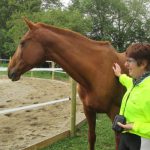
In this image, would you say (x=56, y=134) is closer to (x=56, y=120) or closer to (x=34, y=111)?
(x=56, y=120)

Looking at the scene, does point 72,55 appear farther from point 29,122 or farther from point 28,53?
point 29,122

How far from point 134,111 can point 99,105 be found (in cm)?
161

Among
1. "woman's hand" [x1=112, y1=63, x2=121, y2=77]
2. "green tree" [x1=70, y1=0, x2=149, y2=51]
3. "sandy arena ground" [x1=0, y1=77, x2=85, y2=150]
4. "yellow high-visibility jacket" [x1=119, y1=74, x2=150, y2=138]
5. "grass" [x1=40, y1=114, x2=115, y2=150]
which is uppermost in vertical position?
"green tree" [x1=70, y1=0, x2=149, y2=51]

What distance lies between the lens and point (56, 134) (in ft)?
20.6

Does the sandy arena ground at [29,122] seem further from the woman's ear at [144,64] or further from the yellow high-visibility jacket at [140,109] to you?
the woman's ear at [144,64]

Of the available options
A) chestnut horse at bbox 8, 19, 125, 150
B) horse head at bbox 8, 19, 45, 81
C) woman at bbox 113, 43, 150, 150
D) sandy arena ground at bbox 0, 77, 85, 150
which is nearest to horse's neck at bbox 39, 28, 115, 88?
chestnut horse at bbox 8, 19, 125, 150

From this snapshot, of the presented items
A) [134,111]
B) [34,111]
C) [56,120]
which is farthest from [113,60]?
[34,111]

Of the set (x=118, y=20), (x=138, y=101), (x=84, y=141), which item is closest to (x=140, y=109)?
(x=138, y=101)

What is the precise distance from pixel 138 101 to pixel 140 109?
0.06 m

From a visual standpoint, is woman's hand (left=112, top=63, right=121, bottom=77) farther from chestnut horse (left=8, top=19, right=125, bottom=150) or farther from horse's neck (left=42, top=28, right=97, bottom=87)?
horse's neck (left=42, top=28, right=97, bottom=87)

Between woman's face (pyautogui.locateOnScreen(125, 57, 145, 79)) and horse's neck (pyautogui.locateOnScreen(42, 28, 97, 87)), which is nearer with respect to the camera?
woman's face (pyautogui.locateOnScreen(125, 57, 145, 79))

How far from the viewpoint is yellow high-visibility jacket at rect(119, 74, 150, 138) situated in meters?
2.95

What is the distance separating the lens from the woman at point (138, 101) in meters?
2.96

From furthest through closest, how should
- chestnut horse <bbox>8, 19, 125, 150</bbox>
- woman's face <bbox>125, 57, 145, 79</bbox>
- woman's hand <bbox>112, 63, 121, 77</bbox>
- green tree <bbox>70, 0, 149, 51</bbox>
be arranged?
green tree <bbox>70, 0, 149, 51</bbox> < chestnut horse <bbox>8, 19, 125, 150</bbox> < woman's hand <bbox>112, 63, 121, 77</bbox> < woman's face <bbox>125, 57, 145, 79</bbox>
